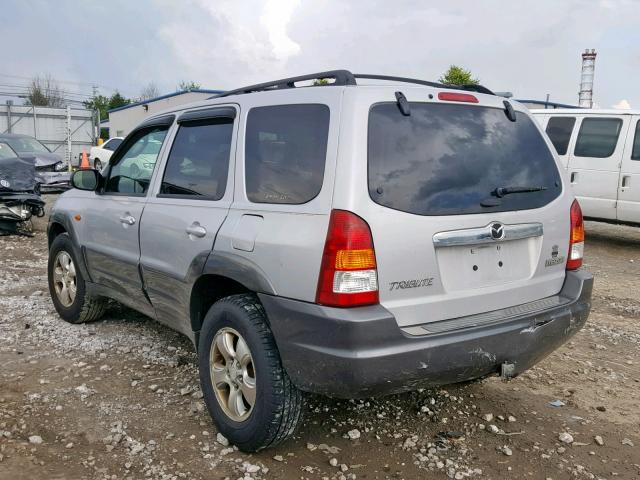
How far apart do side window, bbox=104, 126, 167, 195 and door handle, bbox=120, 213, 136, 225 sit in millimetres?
171

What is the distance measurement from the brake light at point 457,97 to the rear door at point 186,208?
1146 millimetres

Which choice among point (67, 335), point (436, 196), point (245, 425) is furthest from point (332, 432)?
point (67, 335)

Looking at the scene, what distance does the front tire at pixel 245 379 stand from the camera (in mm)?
2824

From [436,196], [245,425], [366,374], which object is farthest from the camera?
[245,425]

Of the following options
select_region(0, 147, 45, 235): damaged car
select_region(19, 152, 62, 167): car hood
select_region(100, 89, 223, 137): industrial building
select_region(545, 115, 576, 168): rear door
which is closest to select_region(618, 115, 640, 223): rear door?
select_region(545, 115, 576, 168): rear door

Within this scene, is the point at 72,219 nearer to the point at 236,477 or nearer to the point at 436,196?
the point at 236,477

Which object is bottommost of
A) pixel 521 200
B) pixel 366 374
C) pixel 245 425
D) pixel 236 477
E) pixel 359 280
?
pixel 236 477

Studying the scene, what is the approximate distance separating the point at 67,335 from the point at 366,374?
3261mm

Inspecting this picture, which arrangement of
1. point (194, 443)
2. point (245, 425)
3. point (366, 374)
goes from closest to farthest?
point (366, 374) → point (245, 425) → point (194, 443)

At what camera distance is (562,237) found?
3.27 metres

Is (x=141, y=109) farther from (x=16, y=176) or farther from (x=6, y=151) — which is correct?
(x=16, y=176)

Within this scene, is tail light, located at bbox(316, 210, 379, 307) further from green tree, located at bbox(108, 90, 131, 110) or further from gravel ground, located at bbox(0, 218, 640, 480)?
green tree, located at bbox(108, 90, 131, 110)

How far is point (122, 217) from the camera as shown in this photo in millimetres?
4125

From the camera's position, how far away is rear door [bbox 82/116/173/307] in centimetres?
402
